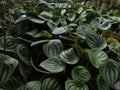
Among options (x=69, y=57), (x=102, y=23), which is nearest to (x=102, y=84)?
(x=69, y=57)

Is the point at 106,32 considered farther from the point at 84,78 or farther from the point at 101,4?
the point at 101,4

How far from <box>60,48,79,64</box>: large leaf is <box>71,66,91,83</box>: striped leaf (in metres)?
0.04

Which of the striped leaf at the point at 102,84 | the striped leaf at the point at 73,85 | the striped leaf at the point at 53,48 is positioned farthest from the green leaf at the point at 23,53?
the striped leaf at the point at 102,84

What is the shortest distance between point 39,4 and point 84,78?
1.15 metres

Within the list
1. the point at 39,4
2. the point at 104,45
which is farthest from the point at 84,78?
the point at 39,4

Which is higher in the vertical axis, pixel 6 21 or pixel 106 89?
pixel 6 21

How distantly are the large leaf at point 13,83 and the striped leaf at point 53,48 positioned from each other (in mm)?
188

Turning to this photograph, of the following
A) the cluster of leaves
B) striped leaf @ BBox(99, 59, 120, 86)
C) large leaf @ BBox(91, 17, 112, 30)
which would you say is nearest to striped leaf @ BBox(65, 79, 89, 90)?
the cluster of leaves

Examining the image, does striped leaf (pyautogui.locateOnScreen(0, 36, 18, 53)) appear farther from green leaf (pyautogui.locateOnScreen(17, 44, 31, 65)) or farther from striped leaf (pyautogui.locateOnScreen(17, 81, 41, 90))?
striped leaf (pyautogui.locateOnScreen(17, 81, 41, 90))

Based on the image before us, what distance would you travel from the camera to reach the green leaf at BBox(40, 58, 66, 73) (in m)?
1.08

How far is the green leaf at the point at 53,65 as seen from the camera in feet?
3.56

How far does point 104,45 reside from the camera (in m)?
1.25

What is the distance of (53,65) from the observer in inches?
44.2

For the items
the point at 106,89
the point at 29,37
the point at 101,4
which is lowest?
the point at 101,4
